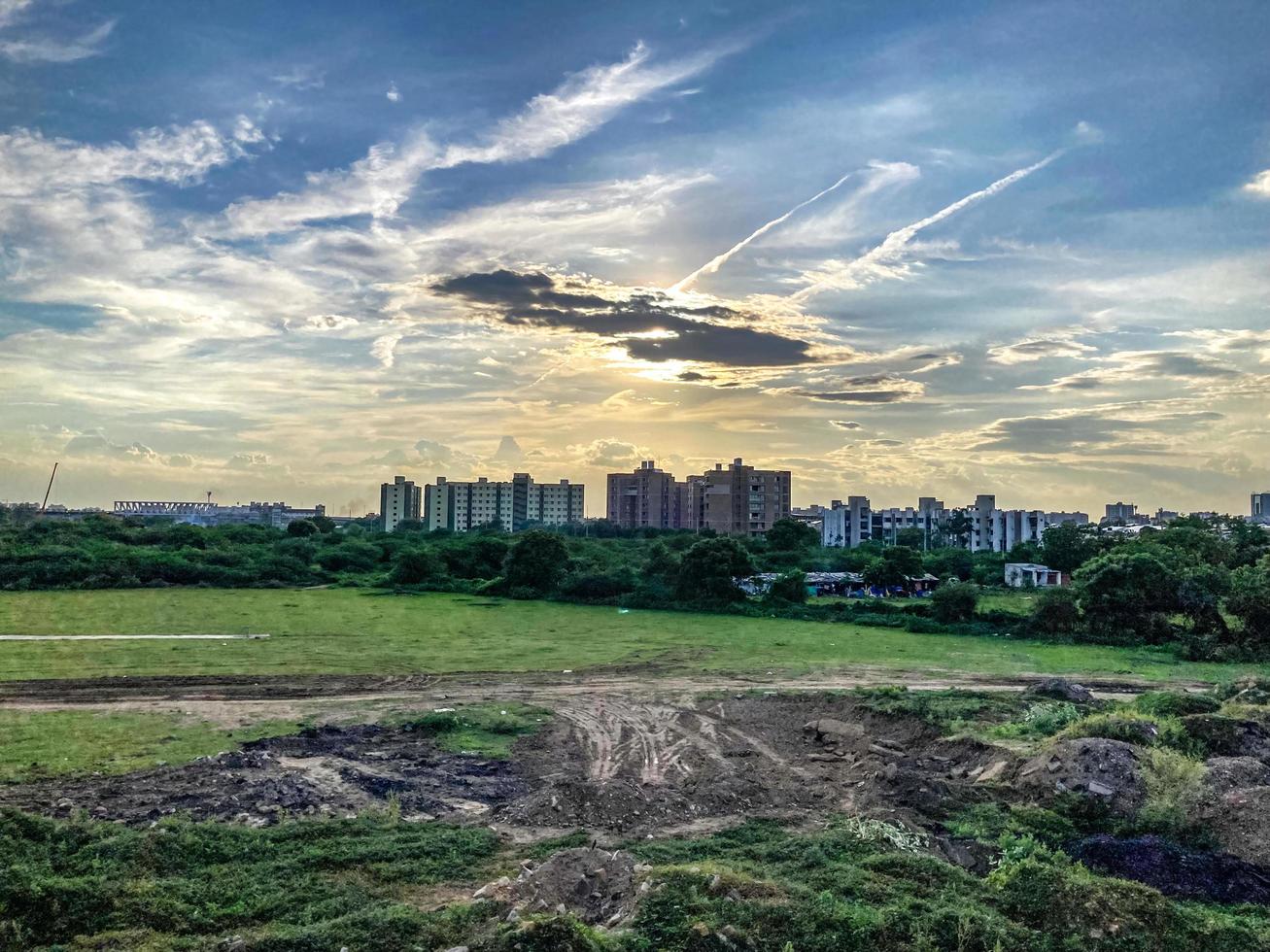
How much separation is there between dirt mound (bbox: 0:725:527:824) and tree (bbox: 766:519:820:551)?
60.9 meters

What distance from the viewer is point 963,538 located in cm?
10462

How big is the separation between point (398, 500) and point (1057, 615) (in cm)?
12508

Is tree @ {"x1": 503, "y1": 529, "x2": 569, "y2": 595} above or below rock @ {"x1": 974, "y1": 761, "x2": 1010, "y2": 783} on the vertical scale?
above

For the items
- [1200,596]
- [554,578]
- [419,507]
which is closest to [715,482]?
[419,507]

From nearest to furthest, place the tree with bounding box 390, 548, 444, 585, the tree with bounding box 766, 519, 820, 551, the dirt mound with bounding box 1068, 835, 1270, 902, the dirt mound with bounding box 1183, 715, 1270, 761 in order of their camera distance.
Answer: the dirt mound with bounding box 1068, 835, 1270, 902, the dirt mound with bounding box 1183, 715, 1270, 761, the tree with bounding box 390, 548, 444, 585, the tree with bounding box 766, 519, 820, 551

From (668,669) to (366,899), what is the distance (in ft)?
60.5

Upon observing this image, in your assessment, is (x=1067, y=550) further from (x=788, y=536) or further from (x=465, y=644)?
(x=465, y=644)

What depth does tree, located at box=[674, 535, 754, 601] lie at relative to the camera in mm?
45938

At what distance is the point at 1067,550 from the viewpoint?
67750 mm

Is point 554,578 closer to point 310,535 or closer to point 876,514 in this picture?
point 310,535

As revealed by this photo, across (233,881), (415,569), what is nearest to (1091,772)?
(233,881)

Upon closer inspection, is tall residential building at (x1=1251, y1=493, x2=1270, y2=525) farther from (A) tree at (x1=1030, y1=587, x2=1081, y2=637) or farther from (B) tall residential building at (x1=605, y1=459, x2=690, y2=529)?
(A) tree at (x1=1030, y1=587, x2=1081, y2=637)

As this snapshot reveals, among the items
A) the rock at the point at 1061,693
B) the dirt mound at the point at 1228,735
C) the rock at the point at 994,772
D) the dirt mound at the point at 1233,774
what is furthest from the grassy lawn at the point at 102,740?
the rock at the point at 1061,693

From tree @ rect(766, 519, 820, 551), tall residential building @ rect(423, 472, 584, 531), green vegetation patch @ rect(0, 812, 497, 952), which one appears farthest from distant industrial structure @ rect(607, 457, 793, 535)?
green vegetation patch @ rect(0, 812, 497, 952)
